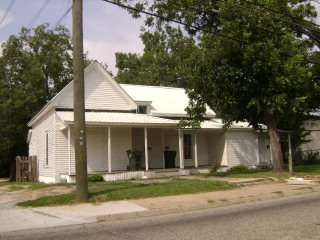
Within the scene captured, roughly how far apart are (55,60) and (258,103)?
23293mm

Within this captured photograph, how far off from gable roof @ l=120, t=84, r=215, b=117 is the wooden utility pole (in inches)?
564

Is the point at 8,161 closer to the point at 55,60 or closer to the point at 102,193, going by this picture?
the point at 55,60

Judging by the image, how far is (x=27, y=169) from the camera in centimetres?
2881

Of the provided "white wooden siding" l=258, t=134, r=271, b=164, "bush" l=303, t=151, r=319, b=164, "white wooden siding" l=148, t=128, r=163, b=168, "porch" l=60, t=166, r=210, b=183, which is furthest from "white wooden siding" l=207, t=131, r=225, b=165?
"bush" l=303, t=151, r=319, b=164

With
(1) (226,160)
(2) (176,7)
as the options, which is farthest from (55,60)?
(1) (226,160)

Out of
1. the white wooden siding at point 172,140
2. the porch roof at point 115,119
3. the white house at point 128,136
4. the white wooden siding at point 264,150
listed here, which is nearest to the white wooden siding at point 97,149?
the white house at point 128,136

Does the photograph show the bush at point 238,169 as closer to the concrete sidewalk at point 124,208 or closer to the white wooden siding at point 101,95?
the white wooden siding at point 101,95

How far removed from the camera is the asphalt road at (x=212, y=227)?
828 centimetres

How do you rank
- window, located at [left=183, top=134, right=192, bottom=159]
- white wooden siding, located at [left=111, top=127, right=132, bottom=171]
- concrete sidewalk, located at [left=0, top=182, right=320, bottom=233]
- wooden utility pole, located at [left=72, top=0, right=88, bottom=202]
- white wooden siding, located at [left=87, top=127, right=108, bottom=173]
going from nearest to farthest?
concrete sidewalk, located at [left=0, top=182, right=320, bottom=233] → wooden utility pole, located at [left=72, top=0, right=88, bottom=202] → white wooden siding, located at [left=87, top=127, right=108, bottom=173] → white wooden siding, located at [left=111, top=127, right=132, bottom=171] → window, located at [left=183, top=134, right=192, bottom=159]

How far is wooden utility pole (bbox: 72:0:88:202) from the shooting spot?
1325 cm

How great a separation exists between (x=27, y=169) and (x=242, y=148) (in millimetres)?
14483

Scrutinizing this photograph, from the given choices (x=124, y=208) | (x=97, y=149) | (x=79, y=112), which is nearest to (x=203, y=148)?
(x=97, y=149)

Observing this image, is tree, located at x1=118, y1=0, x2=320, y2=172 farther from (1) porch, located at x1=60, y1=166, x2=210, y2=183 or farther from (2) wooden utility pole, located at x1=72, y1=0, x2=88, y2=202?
(2) wooden utility pole, located at x1=72, y1=0, x2=88, y2=202

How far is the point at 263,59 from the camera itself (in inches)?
780
